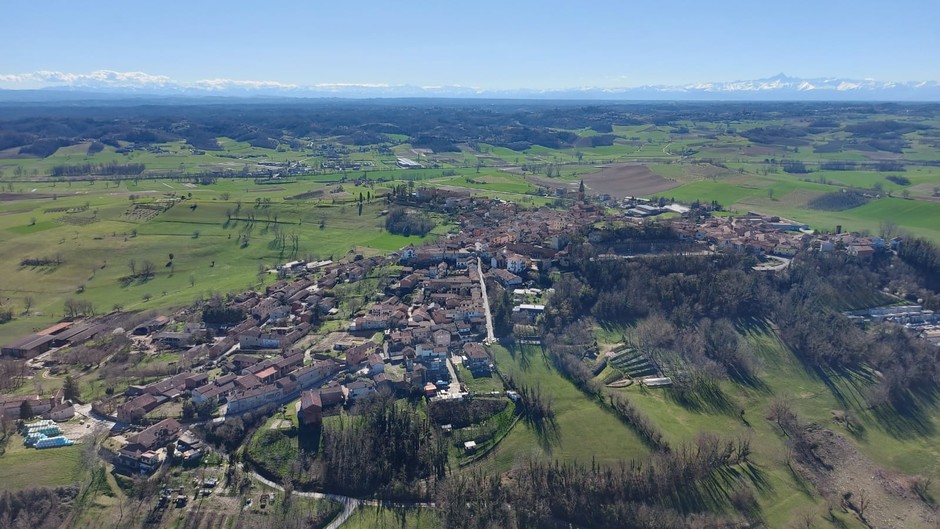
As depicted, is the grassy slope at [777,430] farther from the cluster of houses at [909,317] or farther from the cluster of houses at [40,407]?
the cluster of houses at [40,407]

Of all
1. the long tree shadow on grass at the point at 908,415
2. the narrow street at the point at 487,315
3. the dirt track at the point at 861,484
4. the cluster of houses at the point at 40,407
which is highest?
the narrow street at the point at 487,315

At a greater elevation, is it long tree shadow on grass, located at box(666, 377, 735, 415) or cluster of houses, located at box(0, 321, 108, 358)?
cluster of houses, located at box(0, 321, 108, 358)

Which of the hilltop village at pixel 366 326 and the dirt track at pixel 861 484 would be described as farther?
the hilltop village at pixel 366 326

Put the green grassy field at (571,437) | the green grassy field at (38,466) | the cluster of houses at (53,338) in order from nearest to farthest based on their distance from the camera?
the green grassy field at (38,466), the green grassy field at (571,437), the cluster of houses at (53,338)

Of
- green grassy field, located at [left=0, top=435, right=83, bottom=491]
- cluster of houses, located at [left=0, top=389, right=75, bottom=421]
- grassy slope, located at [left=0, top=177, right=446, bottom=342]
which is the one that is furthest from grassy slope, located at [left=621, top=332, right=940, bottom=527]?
grassy slope, located at [left=0, top=177, right=446, bottom=342]

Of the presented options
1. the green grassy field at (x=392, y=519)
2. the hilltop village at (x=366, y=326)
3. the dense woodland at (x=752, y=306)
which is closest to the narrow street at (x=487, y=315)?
the hilltop village at (x=366, y=326)

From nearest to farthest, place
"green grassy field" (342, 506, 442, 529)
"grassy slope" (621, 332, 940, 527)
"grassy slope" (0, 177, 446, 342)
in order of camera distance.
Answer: "green grassy field" (342, 506, 442, 529) < "grassy slope" (621, 332, 940, 527) < "grassy slope" (0, 177, 446, 342)

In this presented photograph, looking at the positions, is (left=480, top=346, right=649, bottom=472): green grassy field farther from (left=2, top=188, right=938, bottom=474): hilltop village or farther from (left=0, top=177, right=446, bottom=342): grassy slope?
(left=0, top=177, right=446, bottom=342): grassy slope

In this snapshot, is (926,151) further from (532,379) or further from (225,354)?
(225,354)

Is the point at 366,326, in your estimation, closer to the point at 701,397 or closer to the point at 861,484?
the point at 701,397
